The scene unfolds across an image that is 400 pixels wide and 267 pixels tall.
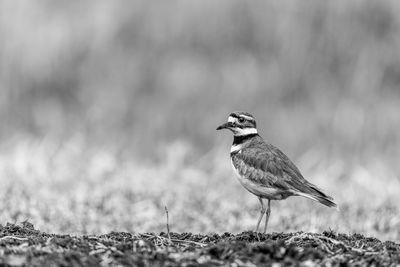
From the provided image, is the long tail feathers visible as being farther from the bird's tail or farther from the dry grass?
the dry grass

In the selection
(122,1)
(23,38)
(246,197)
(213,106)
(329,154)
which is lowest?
(246,197)

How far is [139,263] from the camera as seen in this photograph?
4.41 metres

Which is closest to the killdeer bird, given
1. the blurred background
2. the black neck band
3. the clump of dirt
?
the black neck band

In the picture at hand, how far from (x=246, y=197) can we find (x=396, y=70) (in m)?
4.59

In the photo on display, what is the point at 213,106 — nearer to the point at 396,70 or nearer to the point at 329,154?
the point at 329,154

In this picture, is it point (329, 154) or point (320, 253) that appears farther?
point (329, 154)

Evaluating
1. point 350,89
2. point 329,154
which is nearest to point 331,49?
point 350,89

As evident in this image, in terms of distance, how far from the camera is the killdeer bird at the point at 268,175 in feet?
20.4

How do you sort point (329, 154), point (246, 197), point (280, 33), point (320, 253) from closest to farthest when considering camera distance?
point (320, 253)
point (246, 197)
point (329, 154)
point (280, 33)

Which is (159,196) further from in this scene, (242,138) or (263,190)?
(263,190)

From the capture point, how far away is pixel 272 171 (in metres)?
6.40

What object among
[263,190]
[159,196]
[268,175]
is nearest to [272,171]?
[268,175]

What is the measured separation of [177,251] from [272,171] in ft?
6.15

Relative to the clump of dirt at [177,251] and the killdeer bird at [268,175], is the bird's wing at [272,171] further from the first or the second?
the clump of dirt at [177,251]
